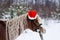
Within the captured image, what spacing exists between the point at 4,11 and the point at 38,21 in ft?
4.67

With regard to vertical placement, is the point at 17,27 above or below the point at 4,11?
above

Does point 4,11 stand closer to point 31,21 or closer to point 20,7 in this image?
point 20,7

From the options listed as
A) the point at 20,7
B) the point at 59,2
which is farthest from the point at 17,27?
the point at 59,2

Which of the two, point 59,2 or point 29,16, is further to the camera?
point 59,2

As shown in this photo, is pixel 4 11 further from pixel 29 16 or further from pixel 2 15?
pixel 29 16

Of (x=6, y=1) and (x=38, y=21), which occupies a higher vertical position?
(x=38, y=21)

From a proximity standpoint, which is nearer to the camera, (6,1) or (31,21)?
(31,21)

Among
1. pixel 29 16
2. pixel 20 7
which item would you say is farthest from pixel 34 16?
pixel 20 7

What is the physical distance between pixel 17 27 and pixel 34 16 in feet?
0.50

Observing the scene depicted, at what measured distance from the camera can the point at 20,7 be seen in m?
2.17

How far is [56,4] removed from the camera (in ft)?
7.20

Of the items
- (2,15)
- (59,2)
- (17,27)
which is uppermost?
(17,27)

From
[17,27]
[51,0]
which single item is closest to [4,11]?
[51,0]

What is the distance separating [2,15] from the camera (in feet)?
7.29
